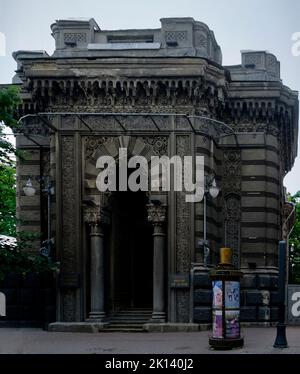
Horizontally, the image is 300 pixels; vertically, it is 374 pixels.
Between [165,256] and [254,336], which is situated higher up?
[165,256]

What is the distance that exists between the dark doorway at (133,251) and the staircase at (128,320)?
1.24 m

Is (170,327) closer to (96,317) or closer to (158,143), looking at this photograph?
(96,317)

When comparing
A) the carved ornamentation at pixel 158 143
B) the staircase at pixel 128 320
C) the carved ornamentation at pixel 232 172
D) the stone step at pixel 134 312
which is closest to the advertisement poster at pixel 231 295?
the staircase at pixel 128 320

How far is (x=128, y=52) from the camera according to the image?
26594mm

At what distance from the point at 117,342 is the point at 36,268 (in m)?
3.17

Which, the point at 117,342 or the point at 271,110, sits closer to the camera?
the point at 117,342

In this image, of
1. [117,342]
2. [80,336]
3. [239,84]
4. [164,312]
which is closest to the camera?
[117,342]

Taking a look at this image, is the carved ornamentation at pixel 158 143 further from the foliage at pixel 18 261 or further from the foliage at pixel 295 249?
the foliage at pixel 295 249

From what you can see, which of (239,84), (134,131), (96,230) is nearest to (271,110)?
(239,84)

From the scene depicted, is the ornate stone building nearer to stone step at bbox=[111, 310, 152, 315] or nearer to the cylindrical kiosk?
stone step at bbox=[111, 310, 152, 315]

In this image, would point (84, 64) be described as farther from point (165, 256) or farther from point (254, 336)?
point (254, 336)

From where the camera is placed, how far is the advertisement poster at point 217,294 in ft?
63.4

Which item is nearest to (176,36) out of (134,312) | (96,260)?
Result: (96,260)

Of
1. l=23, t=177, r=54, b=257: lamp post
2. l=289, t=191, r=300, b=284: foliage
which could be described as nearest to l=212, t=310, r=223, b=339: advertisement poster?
l=23, t=177, r=54, b=257: lamp post
